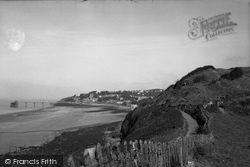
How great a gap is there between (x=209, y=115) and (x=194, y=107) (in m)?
4.65

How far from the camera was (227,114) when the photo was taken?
23.5 meters

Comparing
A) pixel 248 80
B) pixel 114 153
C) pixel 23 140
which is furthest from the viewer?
pixel 248 80

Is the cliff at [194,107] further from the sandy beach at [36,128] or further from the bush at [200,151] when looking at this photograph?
the sandy beach at [36,128]

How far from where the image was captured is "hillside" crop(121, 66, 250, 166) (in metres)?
15.0

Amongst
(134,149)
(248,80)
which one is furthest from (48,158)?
(248,80)

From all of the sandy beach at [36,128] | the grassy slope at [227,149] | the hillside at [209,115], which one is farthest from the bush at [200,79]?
the grassy slope at [227,149]

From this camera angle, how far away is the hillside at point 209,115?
15.0 metres

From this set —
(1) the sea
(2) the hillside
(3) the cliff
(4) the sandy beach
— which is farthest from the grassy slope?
(4) the sandy beach

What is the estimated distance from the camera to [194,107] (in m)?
25.4

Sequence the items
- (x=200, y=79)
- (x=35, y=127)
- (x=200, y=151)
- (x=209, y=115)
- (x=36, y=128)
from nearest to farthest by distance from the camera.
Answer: (x=200, y=151) → (x=209, y=115) → (x=36, y=128) → (x=200, y=79) → (x=35, y=127)

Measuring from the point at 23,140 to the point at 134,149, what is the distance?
2852 cm

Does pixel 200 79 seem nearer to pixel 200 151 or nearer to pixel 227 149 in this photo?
pixel 227 149

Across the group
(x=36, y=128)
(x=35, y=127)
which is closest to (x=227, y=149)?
(x=36, y=128)

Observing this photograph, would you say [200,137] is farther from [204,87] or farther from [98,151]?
[204,87]
